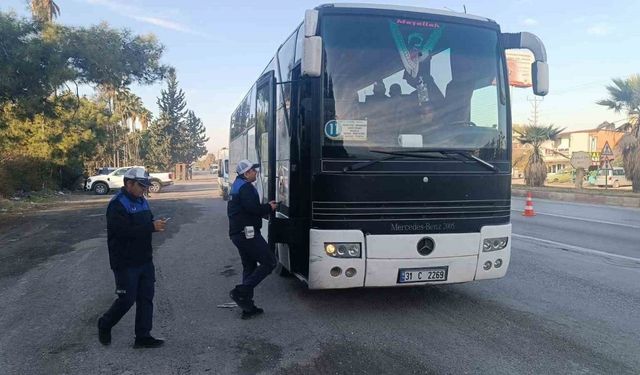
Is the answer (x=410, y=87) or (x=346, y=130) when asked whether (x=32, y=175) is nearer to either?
(x=346, y=130)

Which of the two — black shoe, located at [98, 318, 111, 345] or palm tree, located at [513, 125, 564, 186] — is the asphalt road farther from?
palm tree, located at [513, 125, 564, 186]

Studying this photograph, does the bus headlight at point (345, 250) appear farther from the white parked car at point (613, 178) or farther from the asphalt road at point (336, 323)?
the white parked car at point (613, 178)

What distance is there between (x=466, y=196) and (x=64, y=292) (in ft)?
18.1

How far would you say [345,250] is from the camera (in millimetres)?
5070

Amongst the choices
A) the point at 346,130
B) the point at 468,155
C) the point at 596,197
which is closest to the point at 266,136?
the point at 346,130

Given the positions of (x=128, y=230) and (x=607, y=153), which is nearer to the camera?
(x=128, y=230)

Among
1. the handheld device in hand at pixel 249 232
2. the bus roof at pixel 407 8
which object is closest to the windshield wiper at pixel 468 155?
the bus roof at pixel 407 8

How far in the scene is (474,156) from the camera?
5.34 meters

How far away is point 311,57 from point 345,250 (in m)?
1.97

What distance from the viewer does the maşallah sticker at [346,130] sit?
5086mm

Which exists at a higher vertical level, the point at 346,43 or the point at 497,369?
the point at 346,43

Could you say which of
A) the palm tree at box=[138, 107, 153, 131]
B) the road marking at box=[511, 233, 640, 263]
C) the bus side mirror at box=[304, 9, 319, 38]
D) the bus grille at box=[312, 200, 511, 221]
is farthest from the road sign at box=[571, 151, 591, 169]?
the palm tree at box=[138, 107, 153, 131]

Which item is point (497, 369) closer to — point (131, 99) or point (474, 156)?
point (474, 156)

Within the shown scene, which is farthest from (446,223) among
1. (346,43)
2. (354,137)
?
(346,43)
